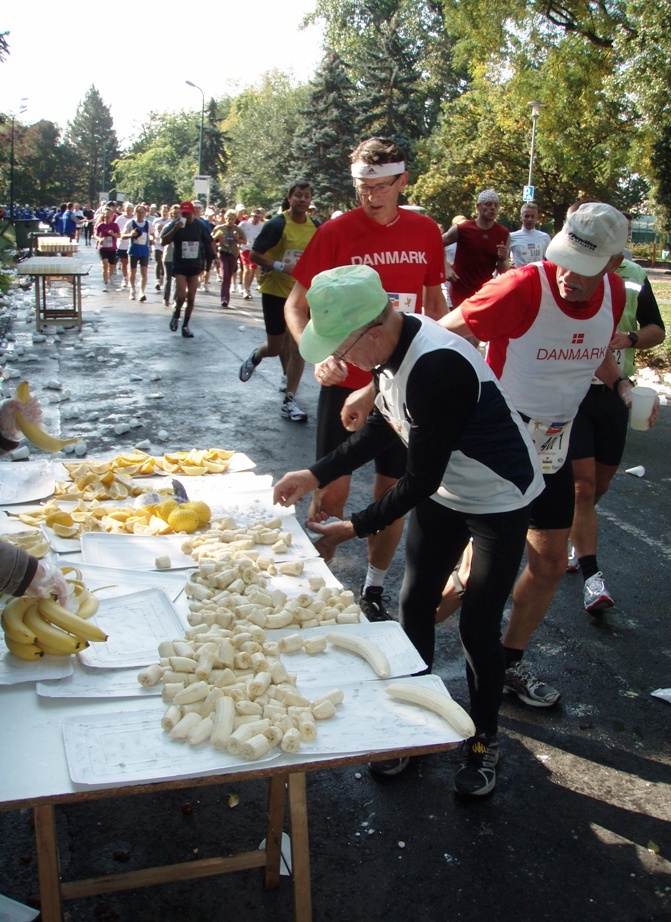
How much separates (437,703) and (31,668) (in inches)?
47.1

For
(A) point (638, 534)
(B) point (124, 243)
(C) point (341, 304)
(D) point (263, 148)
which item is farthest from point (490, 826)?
(D) point (263, 148)

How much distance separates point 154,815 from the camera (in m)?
3.12

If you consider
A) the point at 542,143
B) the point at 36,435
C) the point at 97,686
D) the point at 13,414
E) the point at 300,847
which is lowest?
→ the point at 300,847

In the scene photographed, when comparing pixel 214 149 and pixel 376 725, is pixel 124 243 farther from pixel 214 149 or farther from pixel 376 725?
pixel 214 149

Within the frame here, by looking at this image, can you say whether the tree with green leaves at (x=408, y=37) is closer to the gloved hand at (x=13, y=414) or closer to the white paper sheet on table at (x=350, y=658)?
the gloved hand at (x=13, y=414)


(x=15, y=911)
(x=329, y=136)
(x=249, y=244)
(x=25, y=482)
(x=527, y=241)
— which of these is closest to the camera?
(x=15, y=911)

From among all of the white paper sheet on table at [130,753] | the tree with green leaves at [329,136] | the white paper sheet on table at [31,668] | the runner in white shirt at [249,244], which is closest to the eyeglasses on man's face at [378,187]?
the white paper sheet on table at [31,668]

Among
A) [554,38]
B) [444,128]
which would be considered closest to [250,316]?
[554,38]

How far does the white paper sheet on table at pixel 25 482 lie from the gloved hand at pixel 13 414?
0.58m

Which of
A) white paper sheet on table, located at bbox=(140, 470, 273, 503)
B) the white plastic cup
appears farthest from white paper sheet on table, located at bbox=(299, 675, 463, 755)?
the white plastic cup

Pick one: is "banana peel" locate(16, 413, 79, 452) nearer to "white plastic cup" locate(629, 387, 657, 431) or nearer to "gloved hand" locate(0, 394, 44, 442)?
"gloved hand" locate(0, 394, 44, 442)

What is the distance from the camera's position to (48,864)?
228 centimetres

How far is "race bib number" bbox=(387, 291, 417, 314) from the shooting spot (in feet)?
14.8

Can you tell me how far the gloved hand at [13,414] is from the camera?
323 cm
